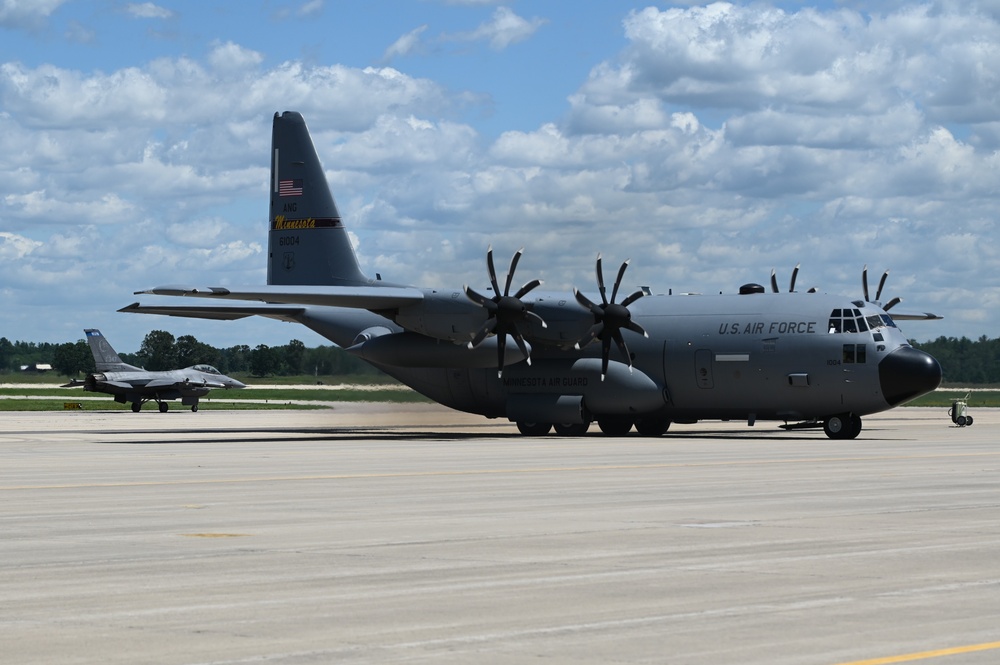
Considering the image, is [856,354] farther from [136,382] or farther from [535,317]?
[136,382]

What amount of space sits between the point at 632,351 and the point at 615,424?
362 centimetres

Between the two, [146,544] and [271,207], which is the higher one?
[271,207]

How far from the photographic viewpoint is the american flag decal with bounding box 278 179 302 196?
51.7 m

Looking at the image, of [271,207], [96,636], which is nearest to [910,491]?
[96,636]

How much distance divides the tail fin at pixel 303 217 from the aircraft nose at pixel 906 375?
19661 millimetres

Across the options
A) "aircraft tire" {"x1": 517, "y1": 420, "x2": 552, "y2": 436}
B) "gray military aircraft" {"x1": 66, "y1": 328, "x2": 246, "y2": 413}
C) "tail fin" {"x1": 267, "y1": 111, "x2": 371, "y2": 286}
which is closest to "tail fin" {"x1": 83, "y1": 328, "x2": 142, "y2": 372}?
"gray military aircraft" {"x1": 66, "y1": 328, "x2": 246, "y2": 413}

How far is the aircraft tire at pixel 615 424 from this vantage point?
152 ft

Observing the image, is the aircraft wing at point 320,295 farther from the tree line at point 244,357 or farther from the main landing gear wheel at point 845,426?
the tree line at point 244,357

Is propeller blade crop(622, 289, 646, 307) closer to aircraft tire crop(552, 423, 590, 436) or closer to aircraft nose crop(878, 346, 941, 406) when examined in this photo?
aircraft tire crop(552, 423, 590, 436)

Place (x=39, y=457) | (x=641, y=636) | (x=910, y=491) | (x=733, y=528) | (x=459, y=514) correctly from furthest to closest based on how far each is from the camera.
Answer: (x=39, y=457)
(x=910, y=491)
(x=459, y=514)
(x=733, y=528)
(x=641, y=636)

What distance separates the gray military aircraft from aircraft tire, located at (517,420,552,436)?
116 feet

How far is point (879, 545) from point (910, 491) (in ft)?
24.0

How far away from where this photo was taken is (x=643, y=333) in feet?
140

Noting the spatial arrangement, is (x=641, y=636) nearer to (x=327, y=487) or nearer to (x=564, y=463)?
(x=327, y=487)
